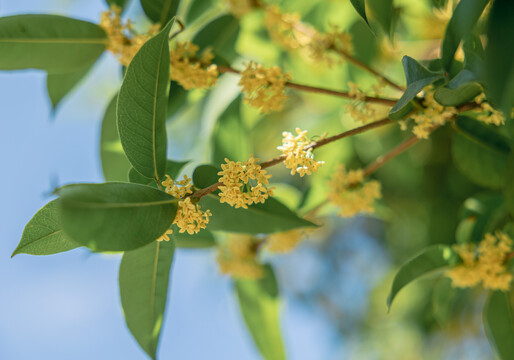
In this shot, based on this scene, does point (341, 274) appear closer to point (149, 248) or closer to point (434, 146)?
point (434, 146)

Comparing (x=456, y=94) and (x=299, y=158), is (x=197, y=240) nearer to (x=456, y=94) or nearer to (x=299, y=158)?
(x=299, y=158)

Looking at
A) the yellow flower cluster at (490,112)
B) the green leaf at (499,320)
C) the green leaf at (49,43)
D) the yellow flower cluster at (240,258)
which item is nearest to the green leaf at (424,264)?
the green leaf at (499,320)

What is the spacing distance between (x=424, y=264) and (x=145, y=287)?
45 centimetres

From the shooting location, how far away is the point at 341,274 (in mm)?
2219

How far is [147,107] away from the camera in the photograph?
2.11 ft

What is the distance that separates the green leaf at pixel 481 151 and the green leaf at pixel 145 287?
1.73ft

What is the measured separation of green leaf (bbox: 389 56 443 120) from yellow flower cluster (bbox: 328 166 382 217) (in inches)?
10.0

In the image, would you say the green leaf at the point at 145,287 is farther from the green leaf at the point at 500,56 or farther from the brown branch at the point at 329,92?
the green leaf at the point at 500,56

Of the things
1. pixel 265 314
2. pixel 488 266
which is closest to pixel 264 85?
pixel 488 266

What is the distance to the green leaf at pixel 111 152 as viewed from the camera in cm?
92

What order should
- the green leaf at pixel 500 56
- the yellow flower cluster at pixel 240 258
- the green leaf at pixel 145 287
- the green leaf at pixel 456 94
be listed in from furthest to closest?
the yellow flower cluster at pixel 240 258 → the green leaf at pixel 145 287 → the green leaf at pixel 456 94 → the green leaf at pixel 500 56

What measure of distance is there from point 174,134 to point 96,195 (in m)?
1.42

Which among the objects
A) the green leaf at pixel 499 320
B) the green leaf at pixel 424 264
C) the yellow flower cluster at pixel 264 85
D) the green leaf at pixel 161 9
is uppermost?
the green leaf at pixel 161 9

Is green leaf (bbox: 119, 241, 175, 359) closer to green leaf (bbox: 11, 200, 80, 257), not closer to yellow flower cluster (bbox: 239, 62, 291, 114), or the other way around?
green leaf (bbox: 11, 200, 80, 257)
